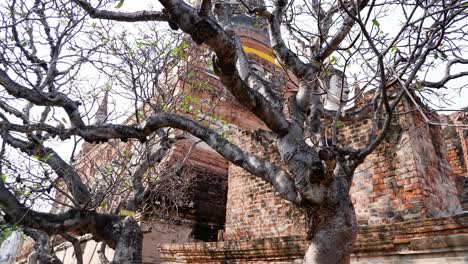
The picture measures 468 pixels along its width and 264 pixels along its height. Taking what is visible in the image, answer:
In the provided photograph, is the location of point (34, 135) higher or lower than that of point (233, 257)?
higher

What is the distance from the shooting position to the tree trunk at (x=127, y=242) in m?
4.88

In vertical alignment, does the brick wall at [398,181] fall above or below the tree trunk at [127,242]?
above

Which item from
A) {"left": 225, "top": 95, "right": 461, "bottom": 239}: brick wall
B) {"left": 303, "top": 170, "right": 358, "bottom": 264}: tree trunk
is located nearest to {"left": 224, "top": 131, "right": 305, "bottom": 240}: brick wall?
{"left": 225, "top": 95, "right": 461, "bottom": 239}: brick wall

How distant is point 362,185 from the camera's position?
571 cm

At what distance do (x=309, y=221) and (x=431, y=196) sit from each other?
2.54 m

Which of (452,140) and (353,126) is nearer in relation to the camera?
→ (353,126)

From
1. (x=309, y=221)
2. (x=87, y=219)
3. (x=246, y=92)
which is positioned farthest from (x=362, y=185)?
(x=87, y=219)

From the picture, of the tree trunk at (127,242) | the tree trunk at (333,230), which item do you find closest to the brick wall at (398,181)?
the tree trunk at (333,230)

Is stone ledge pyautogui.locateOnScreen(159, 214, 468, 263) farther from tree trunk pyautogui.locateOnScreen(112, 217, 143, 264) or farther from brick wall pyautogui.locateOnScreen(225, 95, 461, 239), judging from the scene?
tree trunk pyautogui.locateOnScreen(112, 217, 143, 264)

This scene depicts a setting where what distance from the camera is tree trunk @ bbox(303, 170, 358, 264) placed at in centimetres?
323

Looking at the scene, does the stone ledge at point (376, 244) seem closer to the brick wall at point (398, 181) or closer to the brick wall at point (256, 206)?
the brick wall at point (398, 181)

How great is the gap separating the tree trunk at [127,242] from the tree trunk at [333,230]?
249cm

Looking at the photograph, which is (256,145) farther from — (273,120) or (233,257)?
(273,120)

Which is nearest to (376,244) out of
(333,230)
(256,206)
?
(333,230)
